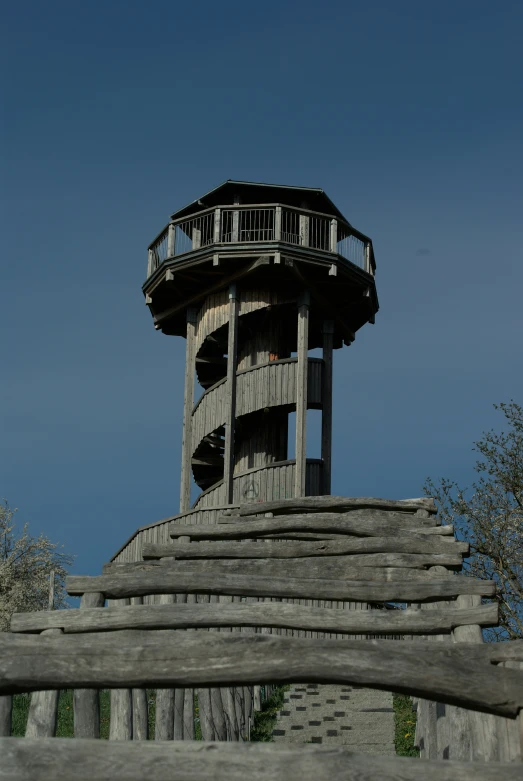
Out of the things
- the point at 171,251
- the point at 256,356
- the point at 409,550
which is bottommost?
the point at 409,550

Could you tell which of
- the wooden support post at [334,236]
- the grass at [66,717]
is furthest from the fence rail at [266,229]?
the grass at [66,717]

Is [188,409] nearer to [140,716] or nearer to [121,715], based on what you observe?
[140,716]

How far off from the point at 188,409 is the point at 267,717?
1062 cm

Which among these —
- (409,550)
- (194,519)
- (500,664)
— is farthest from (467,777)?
(194,519)

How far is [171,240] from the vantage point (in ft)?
79.5

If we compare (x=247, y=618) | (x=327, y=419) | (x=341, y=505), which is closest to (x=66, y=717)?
(x=341, y=505)

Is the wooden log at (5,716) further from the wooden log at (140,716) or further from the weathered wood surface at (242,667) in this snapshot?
the wooden log at (140,716)

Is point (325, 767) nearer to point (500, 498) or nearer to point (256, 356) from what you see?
point (500, 498)

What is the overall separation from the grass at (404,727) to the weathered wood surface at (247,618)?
19.6 feet

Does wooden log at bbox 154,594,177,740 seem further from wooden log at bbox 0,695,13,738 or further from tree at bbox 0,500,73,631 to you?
tree at bbox 0,500,73,631

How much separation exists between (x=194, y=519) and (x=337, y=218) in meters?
7.15

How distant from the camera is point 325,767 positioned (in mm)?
3613

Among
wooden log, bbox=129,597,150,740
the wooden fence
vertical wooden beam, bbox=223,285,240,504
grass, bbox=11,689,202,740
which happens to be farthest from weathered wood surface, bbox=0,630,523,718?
vertical wooden beam, bbox=223,285,240,504

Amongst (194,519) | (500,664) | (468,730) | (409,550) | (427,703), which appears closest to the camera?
(500,664)
